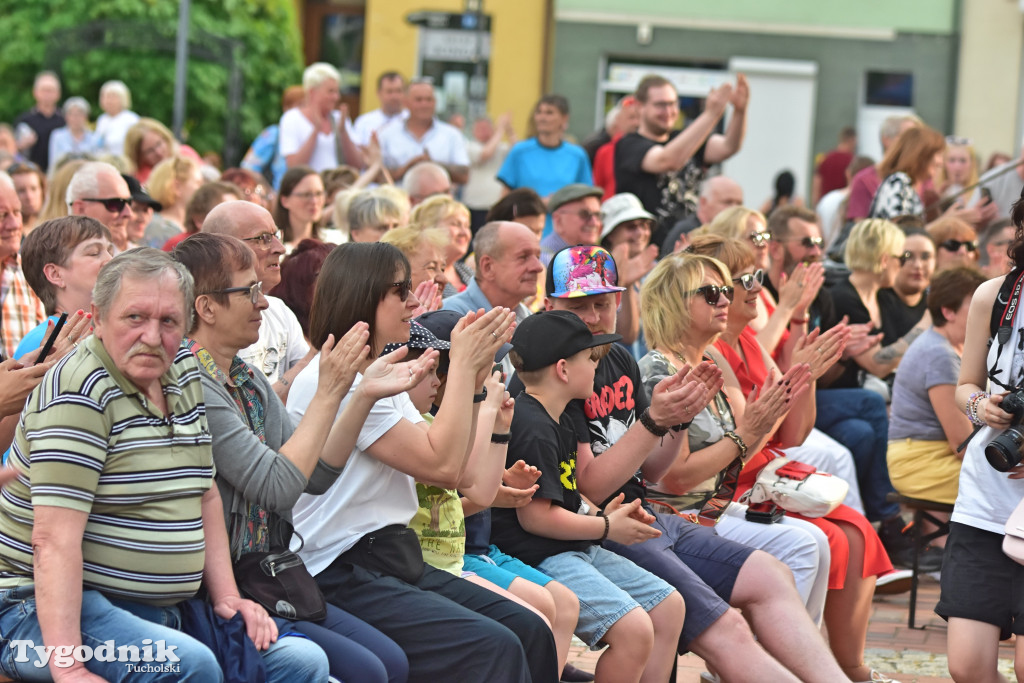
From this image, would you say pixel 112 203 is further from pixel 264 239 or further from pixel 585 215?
pixel 585 215

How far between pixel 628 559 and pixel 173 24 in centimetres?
1561

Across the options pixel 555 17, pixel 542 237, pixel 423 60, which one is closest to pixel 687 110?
pixel 555 17

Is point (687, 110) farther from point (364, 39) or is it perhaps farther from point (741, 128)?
point (741, 128)

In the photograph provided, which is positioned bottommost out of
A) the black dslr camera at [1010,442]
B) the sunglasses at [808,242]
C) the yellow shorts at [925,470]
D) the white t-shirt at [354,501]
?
the yellow shorts at [925,470]

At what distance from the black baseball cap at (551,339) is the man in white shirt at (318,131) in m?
6.25

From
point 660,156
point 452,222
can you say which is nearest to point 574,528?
point 452,222

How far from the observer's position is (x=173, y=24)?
60.7ft

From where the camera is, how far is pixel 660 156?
8953 mm

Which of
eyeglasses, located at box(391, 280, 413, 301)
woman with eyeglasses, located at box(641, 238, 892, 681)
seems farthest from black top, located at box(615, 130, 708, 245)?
eyeglasses, located at box(391, 280, 413, 301)

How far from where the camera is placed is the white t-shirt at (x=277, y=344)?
17.9ft

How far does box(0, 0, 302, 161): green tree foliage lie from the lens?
18.6 meters

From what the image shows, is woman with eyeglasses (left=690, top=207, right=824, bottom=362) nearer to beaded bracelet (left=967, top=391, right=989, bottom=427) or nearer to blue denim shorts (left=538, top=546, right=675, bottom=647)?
beaded bracelet (left=967, top=391, right=989, bottom=427)

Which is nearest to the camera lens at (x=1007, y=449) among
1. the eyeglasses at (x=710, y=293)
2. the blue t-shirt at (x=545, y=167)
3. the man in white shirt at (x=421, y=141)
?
the eyeglasses at (x=710, y=293)

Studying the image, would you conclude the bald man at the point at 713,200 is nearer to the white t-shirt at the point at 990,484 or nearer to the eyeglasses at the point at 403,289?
the white t-shirt at the point at 990,484
